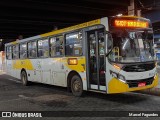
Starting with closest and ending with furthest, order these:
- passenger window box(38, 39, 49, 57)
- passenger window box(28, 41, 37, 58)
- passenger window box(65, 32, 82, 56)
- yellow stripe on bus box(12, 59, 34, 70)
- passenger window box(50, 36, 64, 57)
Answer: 1. passenger window box(65, 32, 82, 56)
2. passenger window box(50, 36, 64, 57)
3. passenger window box(38, 39, 49, 57)
4. passenger window box(28, 41, 37, 58)
5. yellow stripe on bus box(12, 59, 34, 70)

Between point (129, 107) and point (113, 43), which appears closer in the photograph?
point (129, 107)

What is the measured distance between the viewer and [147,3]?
71.7 ft

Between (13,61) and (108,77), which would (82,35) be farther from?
(13,61)

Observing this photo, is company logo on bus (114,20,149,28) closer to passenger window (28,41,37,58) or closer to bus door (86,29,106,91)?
bus door (86,29,106,91)

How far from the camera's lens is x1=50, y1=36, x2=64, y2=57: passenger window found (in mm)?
12916

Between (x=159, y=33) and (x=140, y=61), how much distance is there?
32223 mm

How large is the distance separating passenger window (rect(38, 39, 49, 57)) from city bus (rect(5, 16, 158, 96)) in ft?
1.23

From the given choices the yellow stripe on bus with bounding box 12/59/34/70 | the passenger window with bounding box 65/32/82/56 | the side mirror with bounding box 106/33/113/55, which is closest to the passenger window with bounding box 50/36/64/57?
the passenger window with bounding box 65/32/82/56

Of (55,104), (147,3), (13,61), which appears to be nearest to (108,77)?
(55,104)

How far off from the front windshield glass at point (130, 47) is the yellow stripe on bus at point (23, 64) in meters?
7.57

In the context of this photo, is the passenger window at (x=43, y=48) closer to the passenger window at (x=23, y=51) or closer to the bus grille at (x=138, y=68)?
the passenger window at (x=23, y=51)

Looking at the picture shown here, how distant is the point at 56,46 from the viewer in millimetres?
13328

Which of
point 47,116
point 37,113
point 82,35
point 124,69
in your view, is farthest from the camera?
point 82,35

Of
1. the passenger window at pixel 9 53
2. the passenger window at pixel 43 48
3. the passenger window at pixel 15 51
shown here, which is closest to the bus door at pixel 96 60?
the passenger window at pixel 43 48
